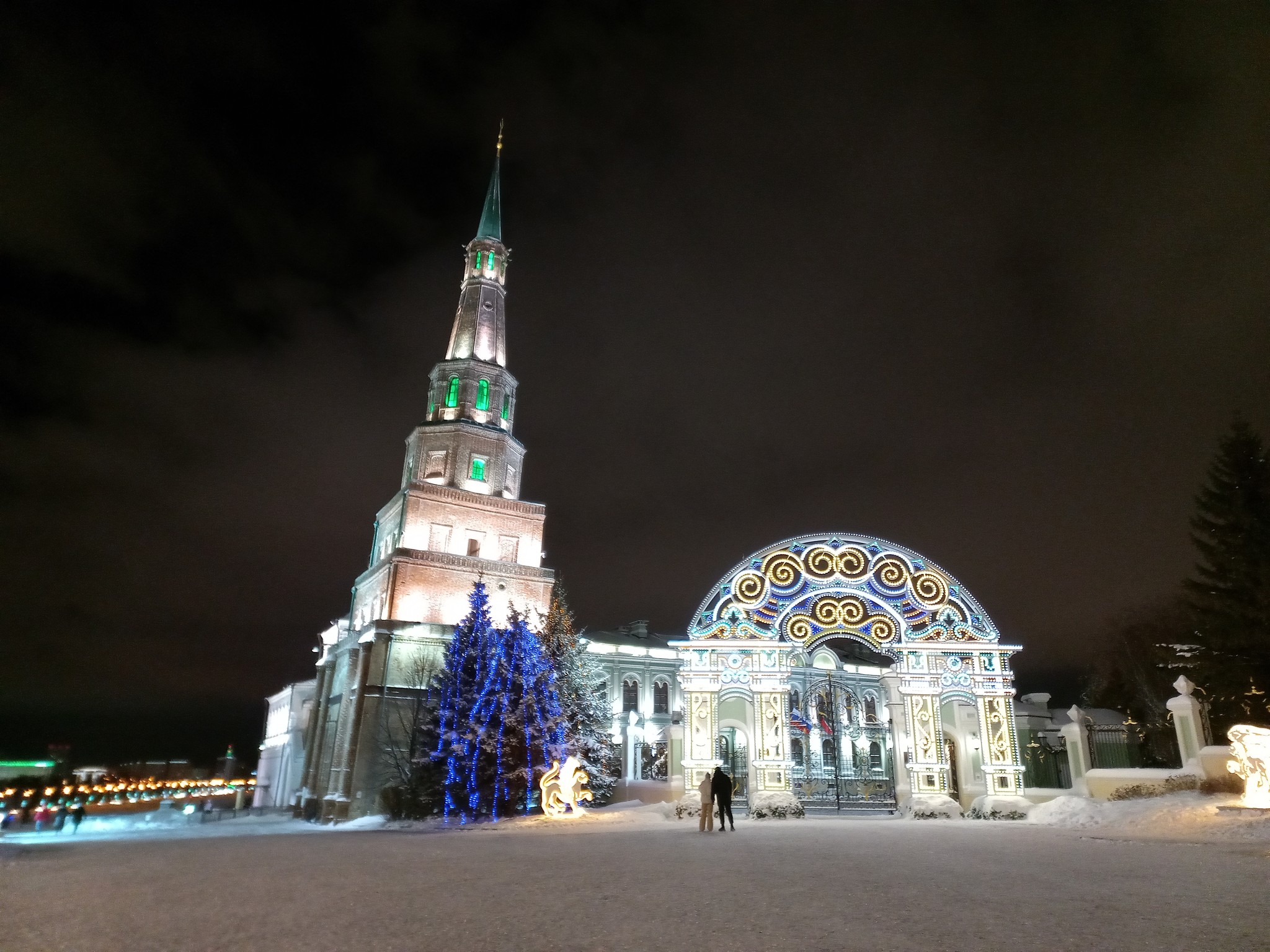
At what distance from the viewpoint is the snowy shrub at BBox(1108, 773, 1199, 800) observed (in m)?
16.3

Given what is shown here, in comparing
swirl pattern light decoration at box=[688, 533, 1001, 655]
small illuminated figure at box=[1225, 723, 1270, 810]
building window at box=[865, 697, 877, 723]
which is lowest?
small illuminated figure at box=[1225, 723, 1270, 810]

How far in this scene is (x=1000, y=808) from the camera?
19438 millimetres

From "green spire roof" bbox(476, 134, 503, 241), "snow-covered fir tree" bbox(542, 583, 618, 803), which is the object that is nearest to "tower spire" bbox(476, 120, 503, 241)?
"green spire roof" bbox(476, 134, 503, 241)

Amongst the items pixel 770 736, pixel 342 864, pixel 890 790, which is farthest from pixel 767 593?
pixel 890 790

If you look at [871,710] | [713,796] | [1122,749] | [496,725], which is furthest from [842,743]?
[713,796]

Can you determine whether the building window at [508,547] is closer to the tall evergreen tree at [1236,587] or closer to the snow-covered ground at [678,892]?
the snow-covered ground at [678,892]

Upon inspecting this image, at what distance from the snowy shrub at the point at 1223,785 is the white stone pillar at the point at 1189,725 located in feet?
2.21

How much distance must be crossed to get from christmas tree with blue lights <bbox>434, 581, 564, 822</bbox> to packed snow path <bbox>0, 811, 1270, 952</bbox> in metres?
10.9

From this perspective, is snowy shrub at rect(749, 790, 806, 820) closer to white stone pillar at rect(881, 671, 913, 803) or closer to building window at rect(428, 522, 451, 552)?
white stone pillar at rect(881, 671, 913, 803)

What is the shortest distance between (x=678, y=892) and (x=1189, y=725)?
15.2m

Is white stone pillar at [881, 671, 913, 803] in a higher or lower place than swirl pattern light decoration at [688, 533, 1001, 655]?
lower

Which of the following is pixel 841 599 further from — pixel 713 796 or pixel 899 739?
pixel 713 796

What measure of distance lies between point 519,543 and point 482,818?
14.3m

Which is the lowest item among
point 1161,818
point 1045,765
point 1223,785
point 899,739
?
point 1161,818
